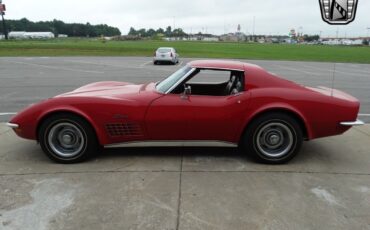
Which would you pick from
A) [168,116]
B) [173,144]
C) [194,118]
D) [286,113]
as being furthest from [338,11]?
[173,144]

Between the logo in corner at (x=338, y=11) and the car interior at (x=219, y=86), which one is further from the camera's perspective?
the logo in corner at (x=338, y=11)

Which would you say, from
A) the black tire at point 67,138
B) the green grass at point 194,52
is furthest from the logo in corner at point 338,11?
the green grass at point 194,52

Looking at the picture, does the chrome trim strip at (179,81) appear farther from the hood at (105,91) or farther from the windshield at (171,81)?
the hood at (105,91)

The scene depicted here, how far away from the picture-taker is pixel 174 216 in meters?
3.29

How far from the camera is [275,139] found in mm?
4715

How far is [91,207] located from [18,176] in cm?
124

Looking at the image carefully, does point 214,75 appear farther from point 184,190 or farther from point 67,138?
point 184,190

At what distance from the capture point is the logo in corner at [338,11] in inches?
203

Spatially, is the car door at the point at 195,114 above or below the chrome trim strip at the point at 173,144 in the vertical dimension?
above

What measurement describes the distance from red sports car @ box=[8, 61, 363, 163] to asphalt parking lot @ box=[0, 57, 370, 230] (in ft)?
0.85

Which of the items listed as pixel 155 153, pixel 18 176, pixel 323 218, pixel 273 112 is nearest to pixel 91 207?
pixel 18 176

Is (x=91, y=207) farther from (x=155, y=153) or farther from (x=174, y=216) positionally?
(x=155, y=153)

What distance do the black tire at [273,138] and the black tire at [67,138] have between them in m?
1.88

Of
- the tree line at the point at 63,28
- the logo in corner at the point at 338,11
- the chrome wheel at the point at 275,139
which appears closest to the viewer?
the chrome wheel at the point at 275,139
